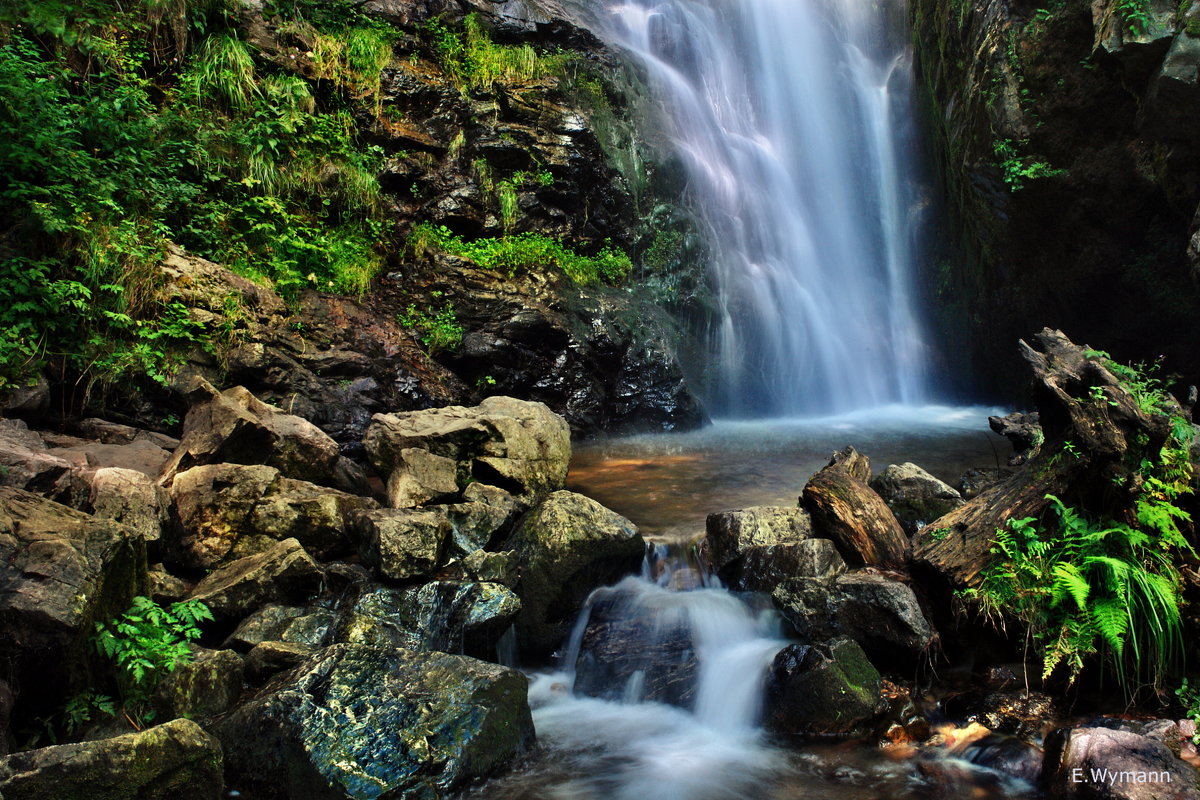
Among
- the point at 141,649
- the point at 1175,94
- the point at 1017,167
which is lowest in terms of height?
the point at 141,649

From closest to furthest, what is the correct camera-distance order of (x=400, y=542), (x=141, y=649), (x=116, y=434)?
(x=141, y=649) < (x=400, y=542) < (x=116, y=434)

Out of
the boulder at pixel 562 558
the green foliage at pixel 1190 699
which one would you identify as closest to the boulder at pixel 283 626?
the boulder at pixel 562 558

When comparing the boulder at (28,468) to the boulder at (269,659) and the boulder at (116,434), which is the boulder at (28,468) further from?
the boulder at (269,659)

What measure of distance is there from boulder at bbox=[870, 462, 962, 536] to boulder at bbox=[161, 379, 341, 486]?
A: 5.27 m

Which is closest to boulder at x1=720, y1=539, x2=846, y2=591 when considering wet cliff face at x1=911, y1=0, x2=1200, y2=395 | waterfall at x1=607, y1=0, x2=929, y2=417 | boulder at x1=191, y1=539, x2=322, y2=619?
boulder at x1=191, y1=539, x2=322, y2=619

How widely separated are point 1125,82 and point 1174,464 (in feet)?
22.0

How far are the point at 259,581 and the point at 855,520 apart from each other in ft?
14.5

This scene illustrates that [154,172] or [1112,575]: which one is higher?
[154,172]

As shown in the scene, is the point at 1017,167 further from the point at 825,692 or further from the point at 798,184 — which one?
the point at 825,692

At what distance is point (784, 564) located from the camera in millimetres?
5176

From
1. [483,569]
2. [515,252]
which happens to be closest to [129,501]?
[483,569]

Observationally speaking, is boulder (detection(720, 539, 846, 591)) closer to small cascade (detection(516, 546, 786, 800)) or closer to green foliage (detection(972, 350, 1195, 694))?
small cascade (detection(516, 546, 786, 800))

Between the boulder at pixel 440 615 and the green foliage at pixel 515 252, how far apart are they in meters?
7.49

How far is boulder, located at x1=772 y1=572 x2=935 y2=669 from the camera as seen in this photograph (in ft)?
13.8
